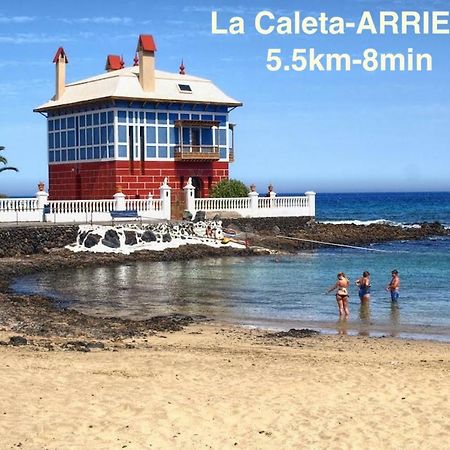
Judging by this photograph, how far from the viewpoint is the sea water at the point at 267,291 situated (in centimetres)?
2127

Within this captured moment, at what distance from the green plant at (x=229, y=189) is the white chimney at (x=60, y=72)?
12.1 m

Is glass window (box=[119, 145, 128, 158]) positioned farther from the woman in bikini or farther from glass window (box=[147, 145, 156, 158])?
the woman in bikini

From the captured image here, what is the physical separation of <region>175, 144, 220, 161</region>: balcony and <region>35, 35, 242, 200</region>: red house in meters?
0.06

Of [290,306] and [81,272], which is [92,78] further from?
[290,306]

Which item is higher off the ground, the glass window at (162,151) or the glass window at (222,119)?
the glass window at (222,119)

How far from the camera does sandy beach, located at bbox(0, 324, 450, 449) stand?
1038 cm

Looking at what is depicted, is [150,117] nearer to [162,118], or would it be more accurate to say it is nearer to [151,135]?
[162,118]

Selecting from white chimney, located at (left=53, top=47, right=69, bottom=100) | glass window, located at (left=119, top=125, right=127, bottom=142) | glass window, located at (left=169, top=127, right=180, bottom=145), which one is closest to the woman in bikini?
glass window, located at (left=119, top=125, right=127, bottom=142)

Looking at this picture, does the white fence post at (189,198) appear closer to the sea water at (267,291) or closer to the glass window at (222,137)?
the glass window at (222,137)

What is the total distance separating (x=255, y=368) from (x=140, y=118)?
34.9m

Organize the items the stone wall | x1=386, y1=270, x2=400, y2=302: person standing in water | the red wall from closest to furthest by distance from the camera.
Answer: x1=386, y1=270, x2=400, y2=302: person standing in water, the stone wall, the red wall

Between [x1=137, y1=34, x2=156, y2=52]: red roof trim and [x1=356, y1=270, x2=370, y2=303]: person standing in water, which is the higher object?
[x1=137, y1=34, x2=156, y2=52]: red roof trim

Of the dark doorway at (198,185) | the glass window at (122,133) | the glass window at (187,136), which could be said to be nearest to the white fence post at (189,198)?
the dark doorway at (198,185)

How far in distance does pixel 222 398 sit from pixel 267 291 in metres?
15.3
